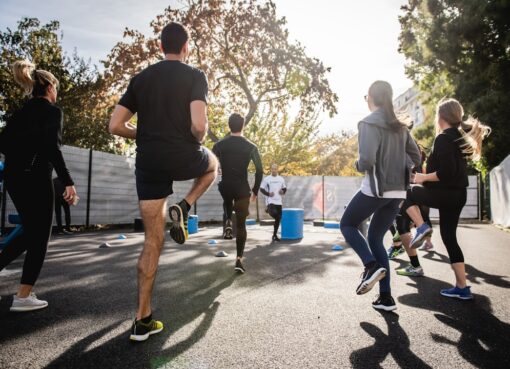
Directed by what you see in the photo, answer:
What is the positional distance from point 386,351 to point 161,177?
1778mm

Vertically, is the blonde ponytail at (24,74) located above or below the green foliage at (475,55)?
below

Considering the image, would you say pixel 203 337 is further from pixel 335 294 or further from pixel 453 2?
pixel 453 2

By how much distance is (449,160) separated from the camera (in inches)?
141

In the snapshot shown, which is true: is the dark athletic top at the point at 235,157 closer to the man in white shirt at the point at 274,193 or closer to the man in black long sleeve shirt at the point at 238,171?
the man in black long sleeve shirt at the point at 238,171

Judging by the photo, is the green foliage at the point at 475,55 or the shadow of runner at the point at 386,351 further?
the green foliage at the point at 475,55

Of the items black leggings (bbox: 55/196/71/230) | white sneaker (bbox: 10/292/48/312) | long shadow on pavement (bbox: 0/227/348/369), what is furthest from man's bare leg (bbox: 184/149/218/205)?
black leggings (bbox: 55/196/71/230)

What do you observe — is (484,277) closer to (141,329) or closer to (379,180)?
(379,180)

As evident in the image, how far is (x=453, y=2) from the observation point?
1984 cm

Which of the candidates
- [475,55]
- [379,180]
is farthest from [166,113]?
[475,55]

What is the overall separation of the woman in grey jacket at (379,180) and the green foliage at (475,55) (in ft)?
57.4

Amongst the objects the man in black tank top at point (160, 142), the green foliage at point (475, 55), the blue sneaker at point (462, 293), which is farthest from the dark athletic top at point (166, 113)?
the green foliage at point (475, 55)

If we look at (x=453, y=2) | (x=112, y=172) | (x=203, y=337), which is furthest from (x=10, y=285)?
(x=453, y=2)

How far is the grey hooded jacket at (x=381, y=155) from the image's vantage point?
123 inches

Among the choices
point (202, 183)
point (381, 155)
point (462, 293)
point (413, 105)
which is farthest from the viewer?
point (413, 105)
